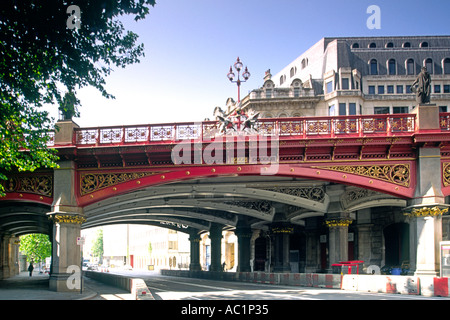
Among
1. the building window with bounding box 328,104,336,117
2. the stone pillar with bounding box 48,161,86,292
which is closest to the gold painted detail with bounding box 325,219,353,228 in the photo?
the stone pillar with bounding box 48,161,86,292

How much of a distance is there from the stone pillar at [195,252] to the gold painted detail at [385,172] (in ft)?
125

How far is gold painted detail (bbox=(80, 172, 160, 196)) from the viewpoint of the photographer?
2595cm

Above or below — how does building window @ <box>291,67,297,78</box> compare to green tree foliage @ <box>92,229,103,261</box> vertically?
above

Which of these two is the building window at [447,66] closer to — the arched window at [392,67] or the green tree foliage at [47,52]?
the arched window at [392,67]

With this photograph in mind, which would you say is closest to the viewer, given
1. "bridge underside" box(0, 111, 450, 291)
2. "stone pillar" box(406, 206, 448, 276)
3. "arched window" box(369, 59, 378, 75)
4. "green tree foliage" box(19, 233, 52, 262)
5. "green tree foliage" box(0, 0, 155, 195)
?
"green tree foliage" box(0, 0, 155, 195)

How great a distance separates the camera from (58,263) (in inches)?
977

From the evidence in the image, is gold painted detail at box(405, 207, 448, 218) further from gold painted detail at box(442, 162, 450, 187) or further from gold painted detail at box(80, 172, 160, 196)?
gold painted detail at box(80, 172, 160, 196)

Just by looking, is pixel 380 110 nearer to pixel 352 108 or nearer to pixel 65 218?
pixel 352 108

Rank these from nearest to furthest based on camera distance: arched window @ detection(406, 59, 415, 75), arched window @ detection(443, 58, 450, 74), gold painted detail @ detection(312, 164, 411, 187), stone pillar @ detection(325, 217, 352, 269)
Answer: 1. gold painted detail @ detection(312, 164, 411, 187)
2. stone pillar @ detection(325, 217, 352, 269)
3. arched window @ detection(443, 58, 450, 74)
4. arched window @ detection(406, 59, 415, 75)

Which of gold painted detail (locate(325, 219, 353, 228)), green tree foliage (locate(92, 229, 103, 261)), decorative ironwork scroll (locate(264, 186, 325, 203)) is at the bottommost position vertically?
green tree foliage (locate(92, 229, 103, 261))

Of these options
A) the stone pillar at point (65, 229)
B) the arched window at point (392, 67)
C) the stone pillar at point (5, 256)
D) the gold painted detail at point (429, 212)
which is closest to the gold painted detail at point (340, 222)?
the gold painted detail at point (429, 212)

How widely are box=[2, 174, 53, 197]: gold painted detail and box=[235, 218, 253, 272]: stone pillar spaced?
25593 millimetres

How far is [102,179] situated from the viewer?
2616 cm
